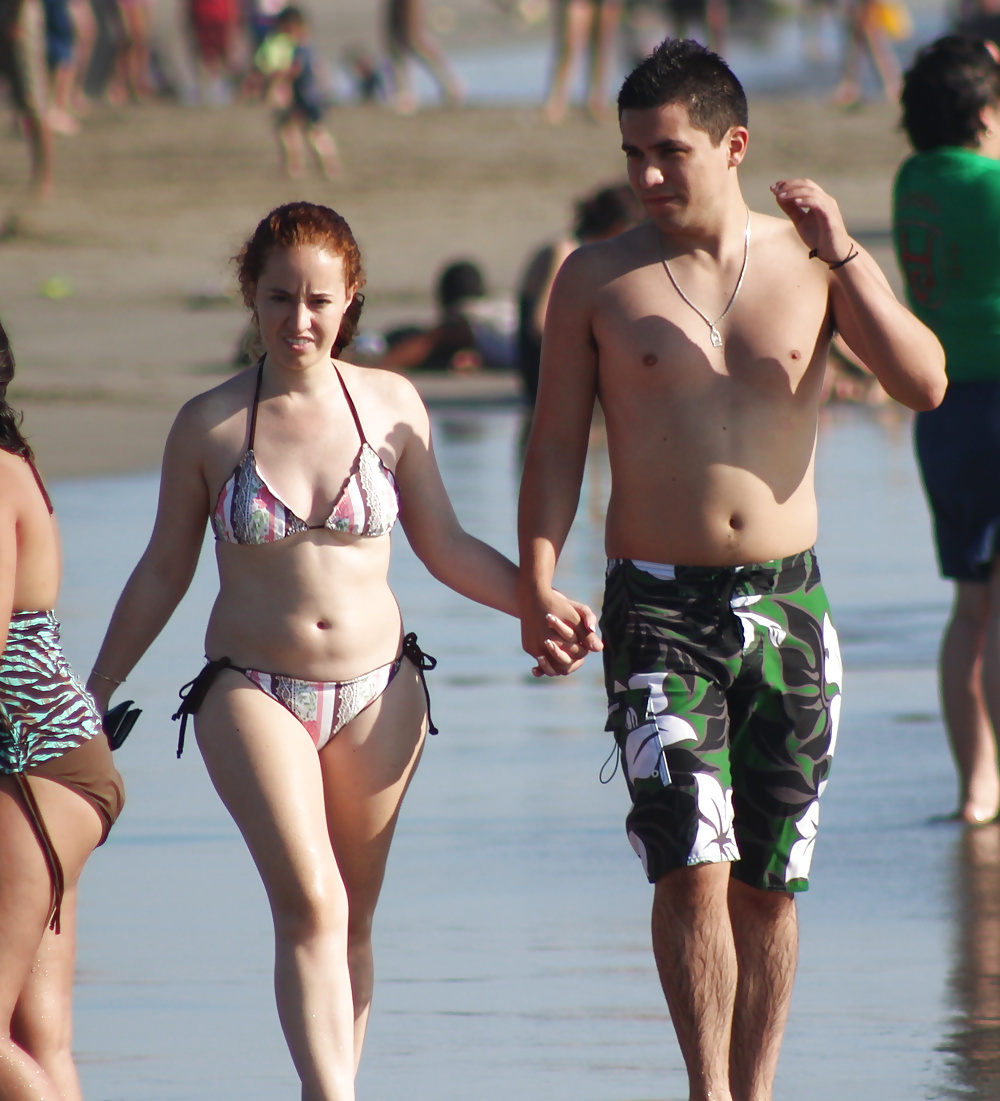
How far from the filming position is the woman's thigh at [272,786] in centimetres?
415

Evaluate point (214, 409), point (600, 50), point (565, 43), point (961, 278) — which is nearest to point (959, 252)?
point (961, 278)

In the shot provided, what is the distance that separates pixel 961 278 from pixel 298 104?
1984 centimetres

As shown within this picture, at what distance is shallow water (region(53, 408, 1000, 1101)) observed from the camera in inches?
191

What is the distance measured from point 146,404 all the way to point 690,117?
12.3 meters

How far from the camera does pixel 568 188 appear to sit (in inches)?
1006

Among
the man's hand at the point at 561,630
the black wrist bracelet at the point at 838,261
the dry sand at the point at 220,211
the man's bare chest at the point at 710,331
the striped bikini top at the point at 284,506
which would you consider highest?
the black wrist bracelet at the point at 838,261

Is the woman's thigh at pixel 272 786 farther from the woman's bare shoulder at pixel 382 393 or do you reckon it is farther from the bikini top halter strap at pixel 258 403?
the woman's bare shoulder at pixel 382 393

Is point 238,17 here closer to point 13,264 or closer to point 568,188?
point 568,188

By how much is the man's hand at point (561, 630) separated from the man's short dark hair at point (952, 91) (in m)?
2.50

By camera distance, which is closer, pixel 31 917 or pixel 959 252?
pixel 31 917

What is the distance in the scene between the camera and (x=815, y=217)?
437 cm

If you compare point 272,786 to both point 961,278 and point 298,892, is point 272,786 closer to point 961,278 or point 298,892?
point 298,892

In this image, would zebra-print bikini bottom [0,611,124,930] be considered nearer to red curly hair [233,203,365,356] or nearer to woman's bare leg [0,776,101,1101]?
woman's bare leg [0,776,101,1101]

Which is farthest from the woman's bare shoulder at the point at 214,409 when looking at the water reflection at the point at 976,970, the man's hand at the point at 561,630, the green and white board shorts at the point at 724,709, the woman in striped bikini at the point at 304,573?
the water reflection at the point at 976,970
